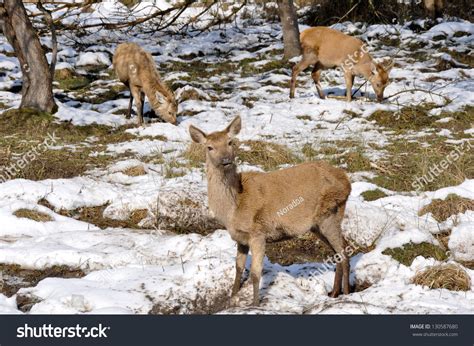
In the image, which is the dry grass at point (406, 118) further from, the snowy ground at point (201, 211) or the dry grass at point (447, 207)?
the dry grass at point (447, 207)

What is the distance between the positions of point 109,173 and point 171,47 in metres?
11.5

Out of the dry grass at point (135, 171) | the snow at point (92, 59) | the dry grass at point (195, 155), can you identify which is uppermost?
the snow at point (92, 59)

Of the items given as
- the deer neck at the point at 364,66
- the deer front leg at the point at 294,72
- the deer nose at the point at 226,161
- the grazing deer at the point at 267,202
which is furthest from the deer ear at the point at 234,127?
the deer neck at the point at 364,66

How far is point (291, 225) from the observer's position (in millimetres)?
6020

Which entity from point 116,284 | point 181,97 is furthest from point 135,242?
point 181,97

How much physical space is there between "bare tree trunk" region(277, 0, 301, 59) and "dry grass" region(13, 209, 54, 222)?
11.8 m

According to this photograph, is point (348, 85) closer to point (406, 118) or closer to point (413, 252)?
point (406, 118)

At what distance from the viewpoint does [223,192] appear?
5.93m

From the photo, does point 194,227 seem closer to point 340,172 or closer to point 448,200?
point 340,172

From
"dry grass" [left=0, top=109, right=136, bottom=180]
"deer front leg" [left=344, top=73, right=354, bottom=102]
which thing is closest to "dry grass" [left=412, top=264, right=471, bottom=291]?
"dry grass" [left=0, top=109, right=136, bottom=180]

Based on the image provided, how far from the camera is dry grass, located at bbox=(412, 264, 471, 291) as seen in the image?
18.8ft

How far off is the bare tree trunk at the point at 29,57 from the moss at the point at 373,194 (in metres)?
7.43

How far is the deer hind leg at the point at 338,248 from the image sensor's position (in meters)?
6.16

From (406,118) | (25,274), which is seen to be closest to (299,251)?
(25,274)
